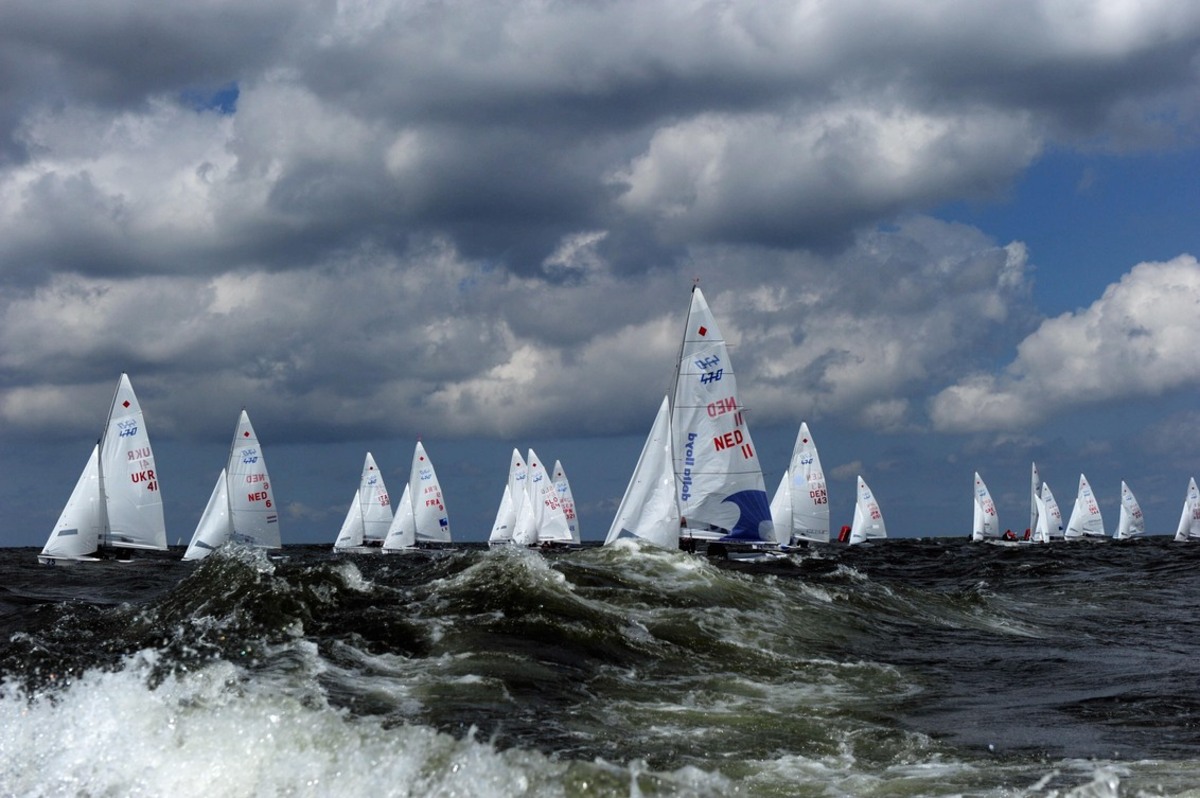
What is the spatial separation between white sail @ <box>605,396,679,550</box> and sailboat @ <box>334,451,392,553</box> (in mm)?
46778

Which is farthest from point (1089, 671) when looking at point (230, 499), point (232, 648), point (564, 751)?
point (230, 499)

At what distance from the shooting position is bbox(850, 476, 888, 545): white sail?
8512 cm

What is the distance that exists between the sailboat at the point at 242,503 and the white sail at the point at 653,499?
96.4ft

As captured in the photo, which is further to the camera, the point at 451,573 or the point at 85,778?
the point at 451,573

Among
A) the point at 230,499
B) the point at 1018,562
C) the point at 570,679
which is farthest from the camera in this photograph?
the point at 230,499

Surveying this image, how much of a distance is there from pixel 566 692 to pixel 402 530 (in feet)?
213

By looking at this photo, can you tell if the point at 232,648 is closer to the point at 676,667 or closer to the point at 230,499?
the point at 676,667

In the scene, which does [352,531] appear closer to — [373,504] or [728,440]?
[373,504]

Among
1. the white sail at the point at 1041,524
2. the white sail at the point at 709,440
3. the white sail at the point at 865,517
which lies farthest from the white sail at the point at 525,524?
the white sail at the point at 1041,524

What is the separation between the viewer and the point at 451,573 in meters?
19.4

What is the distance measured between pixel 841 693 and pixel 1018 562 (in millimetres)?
33595

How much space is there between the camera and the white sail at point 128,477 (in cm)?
4797

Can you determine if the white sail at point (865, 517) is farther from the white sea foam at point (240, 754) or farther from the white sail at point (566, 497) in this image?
the white sea foam at point (240, 754)

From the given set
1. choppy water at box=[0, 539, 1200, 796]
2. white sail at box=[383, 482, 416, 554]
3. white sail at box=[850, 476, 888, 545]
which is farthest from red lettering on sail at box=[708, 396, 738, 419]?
white sail at box=[850, 476, 888, 545]
